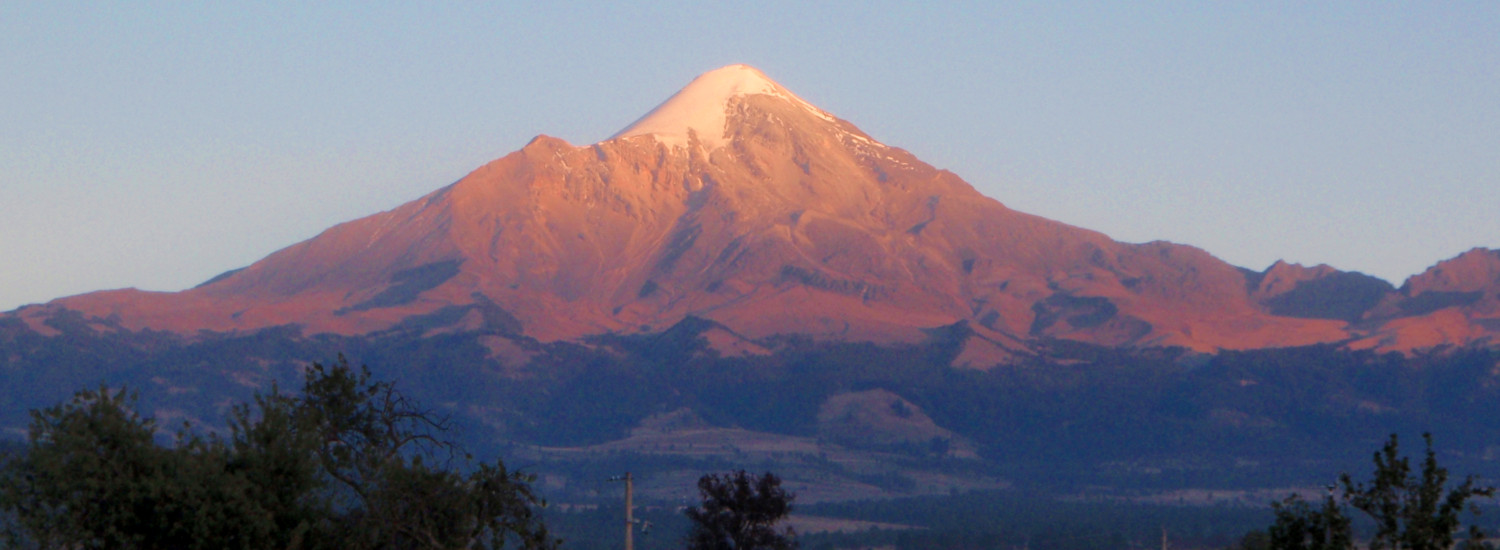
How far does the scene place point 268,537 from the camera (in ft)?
76.4

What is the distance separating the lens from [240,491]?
2267 cm

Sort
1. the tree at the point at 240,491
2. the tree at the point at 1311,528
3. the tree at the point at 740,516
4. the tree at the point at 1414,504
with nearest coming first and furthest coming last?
the tree at the point at 1414,504, the tree at the point at 240,491, the tree at the point at 1311,528, the tree at the point at 740,516

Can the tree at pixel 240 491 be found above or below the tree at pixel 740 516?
above

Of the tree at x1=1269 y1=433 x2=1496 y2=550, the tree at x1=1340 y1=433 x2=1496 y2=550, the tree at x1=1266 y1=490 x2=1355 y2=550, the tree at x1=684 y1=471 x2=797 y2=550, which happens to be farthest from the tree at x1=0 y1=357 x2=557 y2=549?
the tree at x1=684 y1=471 x2=797 y2=550

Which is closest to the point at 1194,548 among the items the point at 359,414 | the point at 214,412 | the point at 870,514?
the point at 870,514

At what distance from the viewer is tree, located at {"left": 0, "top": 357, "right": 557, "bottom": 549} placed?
895 inches

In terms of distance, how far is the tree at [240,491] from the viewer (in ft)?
74.6

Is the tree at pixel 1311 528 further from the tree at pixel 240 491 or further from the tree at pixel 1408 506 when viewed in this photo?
the tree at pixel 240 491

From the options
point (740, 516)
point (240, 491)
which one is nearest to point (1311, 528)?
point (240, 491)

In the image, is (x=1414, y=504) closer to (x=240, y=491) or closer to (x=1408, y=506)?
(x=1408, y=506)

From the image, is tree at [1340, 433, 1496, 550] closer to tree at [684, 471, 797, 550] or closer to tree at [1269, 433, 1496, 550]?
tree at [1269, 433, 1496, 550]

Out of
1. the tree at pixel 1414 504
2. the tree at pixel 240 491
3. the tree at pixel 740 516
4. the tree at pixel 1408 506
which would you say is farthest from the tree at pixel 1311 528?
the tree at pixel 740 516

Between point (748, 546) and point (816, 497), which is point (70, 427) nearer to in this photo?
point (748, 546)

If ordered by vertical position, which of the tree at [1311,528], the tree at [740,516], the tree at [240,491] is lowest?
the tree at [740,516]
